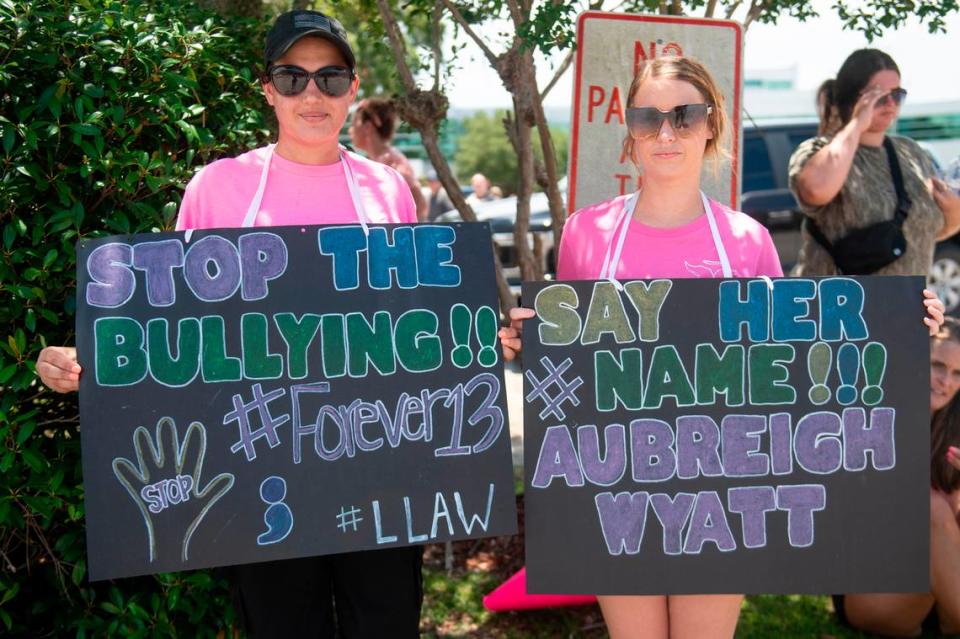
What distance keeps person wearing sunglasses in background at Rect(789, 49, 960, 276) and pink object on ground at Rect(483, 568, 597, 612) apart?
1679mm

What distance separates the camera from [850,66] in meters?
3.86

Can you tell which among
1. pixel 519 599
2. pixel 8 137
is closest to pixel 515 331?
pixel 8 137

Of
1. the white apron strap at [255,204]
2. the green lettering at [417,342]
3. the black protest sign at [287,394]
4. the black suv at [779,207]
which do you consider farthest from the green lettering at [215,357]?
the black suv at [779,207]

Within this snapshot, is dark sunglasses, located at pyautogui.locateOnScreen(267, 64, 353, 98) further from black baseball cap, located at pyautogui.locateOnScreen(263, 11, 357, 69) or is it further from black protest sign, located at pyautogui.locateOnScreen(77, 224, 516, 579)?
black protest sign, located at pyautogui.locateOnScreen(77, 224, 516, 579)

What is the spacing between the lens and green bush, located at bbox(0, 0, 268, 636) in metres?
2.59

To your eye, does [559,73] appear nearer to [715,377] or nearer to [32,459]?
[715,377]

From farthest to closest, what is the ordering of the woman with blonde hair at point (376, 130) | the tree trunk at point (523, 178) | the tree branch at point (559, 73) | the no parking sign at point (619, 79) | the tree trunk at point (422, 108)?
the woman with blonde hair at point (376, 130), the tree branch at point (559, 73), the tree trunk at point (422, 108), the tree trunk at point (523, 178), the no parking sign at point (619, 79)

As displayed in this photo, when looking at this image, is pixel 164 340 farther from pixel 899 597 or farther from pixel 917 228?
pixel 917 228

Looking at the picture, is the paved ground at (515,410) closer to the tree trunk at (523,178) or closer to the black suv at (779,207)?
the tree trunk at (523,178)

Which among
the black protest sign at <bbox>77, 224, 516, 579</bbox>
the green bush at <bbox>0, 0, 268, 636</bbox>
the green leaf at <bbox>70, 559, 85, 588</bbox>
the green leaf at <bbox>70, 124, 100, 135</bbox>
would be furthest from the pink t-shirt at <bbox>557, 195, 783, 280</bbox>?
the green leaf at <bbox>70, 559, 85, 588</bbox>

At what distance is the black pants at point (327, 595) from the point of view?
2451 millimetres

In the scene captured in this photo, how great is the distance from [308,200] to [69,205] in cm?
72

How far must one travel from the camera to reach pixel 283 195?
2459 millimetres

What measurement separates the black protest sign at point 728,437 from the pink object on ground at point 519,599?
4.45 feet
